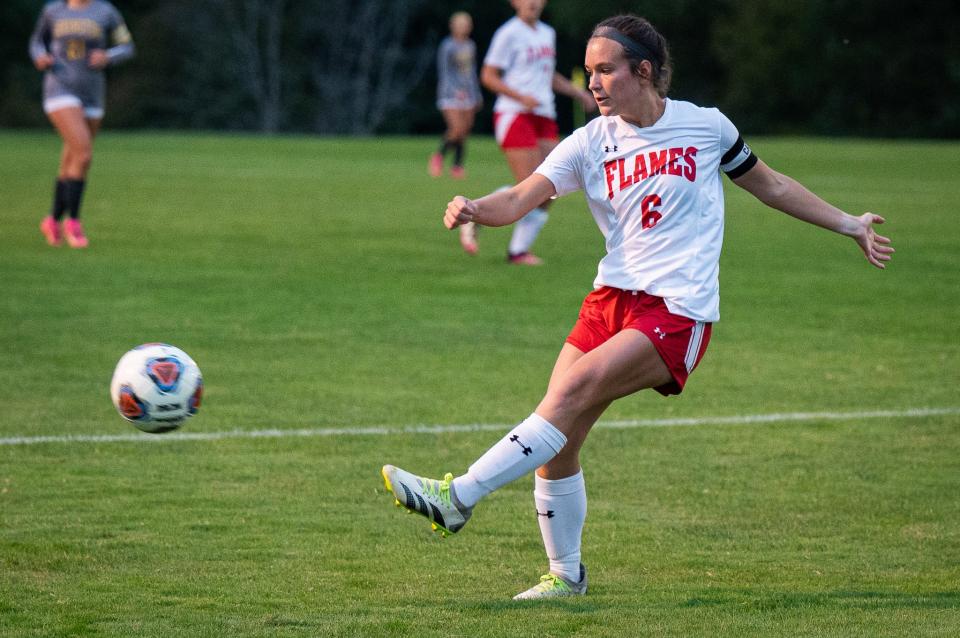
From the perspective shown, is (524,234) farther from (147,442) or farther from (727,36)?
(727,36)

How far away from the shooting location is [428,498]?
174 inches

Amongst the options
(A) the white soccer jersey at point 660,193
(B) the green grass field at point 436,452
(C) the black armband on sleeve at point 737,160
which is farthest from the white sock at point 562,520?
(C) the black armband on sleeve at point 737,160

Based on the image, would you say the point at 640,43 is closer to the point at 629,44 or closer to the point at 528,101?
the point at 629,44

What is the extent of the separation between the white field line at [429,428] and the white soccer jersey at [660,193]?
9.17 ft

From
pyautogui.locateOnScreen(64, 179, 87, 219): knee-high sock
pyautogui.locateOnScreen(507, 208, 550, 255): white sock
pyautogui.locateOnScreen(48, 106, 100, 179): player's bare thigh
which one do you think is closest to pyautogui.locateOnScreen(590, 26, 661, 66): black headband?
pyautogui.locateOnScreen(507, 208, 550, 255): white sock

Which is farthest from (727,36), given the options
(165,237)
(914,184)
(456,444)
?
(456,444)

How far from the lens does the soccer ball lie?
17.2 ft

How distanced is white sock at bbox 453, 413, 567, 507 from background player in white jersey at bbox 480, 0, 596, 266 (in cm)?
927

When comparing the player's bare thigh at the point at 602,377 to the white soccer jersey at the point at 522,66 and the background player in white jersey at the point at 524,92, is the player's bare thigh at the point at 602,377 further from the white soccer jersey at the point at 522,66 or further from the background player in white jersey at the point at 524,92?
the white soccer jersey at the point at 522,66

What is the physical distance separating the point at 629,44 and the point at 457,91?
24.2 metres

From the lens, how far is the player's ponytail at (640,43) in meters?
4.78

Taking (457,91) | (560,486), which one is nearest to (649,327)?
(560,486)

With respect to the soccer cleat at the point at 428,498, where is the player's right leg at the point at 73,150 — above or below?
below

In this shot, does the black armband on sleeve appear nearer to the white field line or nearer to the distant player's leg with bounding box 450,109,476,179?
the white field line
